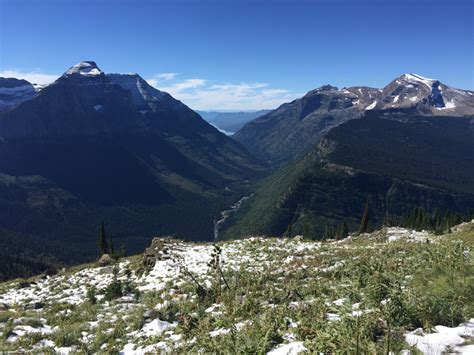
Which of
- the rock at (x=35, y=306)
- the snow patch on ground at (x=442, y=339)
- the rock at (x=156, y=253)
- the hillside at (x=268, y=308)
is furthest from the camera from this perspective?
the rock at (x=156, y=253)

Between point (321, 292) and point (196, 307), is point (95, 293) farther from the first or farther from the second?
point (321, 292)

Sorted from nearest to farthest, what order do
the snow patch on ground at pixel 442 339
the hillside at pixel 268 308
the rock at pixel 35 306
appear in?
the snow patch on ground at pixel 442 339, the hillside at pixel 268 308, the rock at pixel 35 306

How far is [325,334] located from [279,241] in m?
25.8

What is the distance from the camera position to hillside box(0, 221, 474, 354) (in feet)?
30.6

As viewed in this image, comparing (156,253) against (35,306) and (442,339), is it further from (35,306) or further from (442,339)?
(442,339)

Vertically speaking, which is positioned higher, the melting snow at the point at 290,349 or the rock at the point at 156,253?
the melting snow at the point at 290,349

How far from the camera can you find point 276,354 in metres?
9.49

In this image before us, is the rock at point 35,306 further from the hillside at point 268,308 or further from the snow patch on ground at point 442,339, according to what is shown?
the snow patch on ground at point 442,339

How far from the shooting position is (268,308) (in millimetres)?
13555

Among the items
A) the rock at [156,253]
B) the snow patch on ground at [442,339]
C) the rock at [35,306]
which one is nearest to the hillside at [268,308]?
the snow patch on ground at [442,339]

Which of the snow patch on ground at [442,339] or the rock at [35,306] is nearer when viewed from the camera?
the snow patch on ground at [442,339]

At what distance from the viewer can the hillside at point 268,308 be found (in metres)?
9.32

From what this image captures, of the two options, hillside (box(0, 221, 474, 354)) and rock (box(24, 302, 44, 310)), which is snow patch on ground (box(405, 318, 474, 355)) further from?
rock (box(24, 302, 44, 310))

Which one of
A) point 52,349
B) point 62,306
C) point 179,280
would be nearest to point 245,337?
point 52,349
